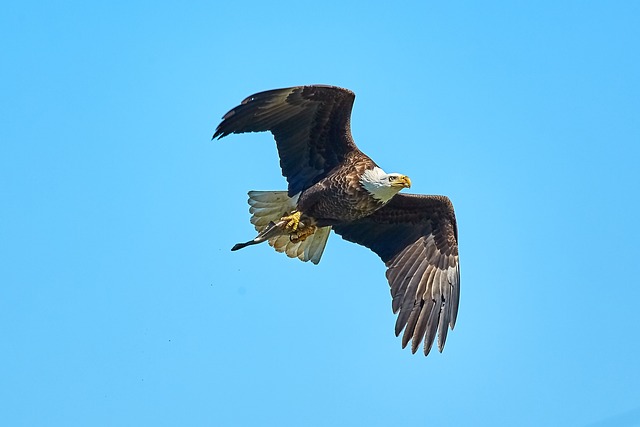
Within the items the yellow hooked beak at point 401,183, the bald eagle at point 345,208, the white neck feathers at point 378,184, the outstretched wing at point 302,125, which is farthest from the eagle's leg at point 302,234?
the yellow hooked beak at point 401,183

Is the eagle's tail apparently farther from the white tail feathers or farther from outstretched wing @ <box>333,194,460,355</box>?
outstretched wing @ <box>333,194,460,355</box>

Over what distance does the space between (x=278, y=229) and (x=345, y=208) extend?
2.53 ft

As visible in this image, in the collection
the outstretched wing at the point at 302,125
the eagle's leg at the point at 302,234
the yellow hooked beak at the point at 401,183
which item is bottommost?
the eagle's leg at the point at 302,234

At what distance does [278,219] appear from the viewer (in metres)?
12.3

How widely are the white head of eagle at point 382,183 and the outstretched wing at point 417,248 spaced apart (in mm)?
1012

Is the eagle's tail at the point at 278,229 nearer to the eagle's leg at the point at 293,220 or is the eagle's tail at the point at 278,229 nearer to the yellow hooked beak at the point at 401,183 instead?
the eagle's leg at the point at 293,220

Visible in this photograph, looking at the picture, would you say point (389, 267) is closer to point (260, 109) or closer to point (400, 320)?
point (400, 320)

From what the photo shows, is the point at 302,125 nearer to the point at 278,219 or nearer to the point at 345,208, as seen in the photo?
the point at 345,208

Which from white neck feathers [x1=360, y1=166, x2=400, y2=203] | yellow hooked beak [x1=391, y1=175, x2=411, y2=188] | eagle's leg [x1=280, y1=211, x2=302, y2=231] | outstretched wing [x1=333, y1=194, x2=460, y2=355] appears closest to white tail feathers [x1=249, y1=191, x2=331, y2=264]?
eagle's leg [x1=280, y1=211, x2=302, y2=231]

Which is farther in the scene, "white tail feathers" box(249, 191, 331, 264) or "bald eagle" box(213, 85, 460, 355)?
"white tail feathers" box(249, 191, 331, 264)

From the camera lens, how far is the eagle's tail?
11961 mm

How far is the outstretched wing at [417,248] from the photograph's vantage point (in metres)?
12.3

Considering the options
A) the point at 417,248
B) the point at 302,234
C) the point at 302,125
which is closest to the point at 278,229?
the point at 302,234

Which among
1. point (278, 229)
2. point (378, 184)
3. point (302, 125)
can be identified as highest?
point (302, 125)
